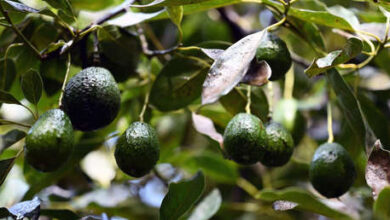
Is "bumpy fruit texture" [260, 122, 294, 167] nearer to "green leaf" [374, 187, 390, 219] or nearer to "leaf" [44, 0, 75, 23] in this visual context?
"green leaf" [374, 187, 390, 219]

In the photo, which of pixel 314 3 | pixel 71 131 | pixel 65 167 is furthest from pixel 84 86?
pixel 314 3

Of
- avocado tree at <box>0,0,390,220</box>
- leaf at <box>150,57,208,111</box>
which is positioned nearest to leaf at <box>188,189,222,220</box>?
avocado tree at <box>0,0,390,220</box>

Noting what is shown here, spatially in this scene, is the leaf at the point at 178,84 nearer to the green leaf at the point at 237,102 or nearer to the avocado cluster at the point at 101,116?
the green leaf at the point at 237,102

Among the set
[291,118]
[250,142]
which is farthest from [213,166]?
[250,142]

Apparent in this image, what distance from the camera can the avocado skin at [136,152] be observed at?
4.01 feet

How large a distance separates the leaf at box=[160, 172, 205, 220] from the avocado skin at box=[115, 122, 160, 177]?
0.15 metres

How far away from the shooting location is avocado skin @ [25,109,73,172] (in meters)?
1.12

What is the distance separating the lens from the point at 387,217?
976 mm

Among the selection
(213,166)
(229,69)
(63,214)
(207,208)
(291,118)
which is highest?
(229,69)

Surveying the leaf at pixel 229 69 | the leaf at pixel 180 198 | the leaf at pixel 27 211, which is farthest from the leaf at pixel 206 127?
the leaf at pixel 27 211

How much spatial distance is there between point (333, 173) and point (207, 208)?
495mm

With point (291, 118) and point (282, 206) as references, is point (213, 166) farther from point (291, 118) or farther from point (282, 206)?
point (282, 206)

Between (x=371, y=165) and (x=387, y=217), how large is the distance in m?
0.21

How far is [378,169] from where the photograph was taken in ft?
3.84
